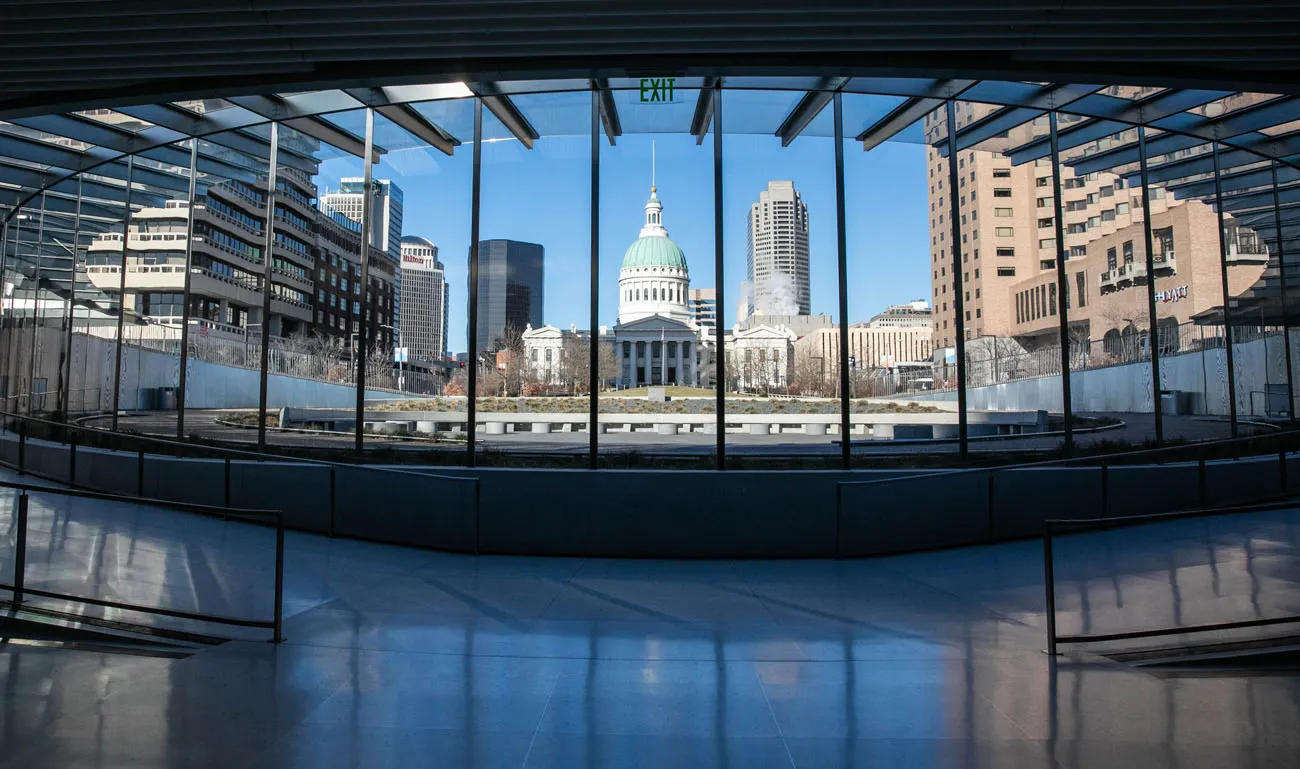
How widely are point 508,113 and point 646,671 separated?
25.2ft

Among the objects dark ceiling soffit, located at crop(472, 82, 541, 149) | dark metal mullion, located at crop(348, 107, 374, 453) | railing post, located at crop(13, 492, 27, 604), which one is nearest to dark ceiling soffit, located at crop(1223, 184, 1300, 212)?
dark ceiling soffit, located at crop(472, 82, 541, 149)

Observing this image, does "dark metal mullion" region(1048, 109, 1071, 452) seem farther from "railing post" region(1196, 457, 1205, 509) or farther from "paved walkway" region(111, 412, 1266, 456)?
"paved walkway" region(111, 412, 1266, 456)

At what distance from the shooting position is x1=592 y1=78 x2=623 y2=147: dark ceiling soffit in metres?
9.11

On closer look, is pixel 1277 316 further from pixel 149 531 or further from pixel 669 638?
pixel 149 531

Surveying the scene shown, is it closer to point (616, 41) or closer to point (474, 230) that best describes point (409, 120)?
point (474, 230)

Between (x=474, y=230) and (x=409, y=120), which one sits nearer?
(x=474, y=230)

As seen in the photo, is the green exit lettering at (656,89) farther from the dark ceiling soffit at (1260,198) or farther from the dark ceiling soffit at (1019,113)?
the dark ceiling soffit at (1260,198)

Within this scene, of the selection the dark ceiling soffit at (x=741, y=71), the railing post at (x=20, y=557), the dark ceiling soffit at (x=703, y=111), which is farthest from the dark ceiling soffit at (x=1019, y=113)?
the railing post at (x=20, y=557)

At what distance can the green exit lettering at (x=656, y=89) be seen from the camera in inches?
353

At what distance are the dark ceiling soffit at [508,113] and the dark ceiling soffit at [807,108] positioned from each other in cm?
342

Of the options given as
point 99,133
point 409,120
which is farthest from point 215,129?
point 409,120

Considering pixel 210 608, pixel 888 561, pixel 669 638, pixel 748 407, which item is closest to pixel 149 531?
pixel 210 608

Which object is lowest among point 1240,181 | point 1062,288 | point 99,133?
point 1062,288

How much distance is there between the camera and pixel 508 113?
1004 cm
